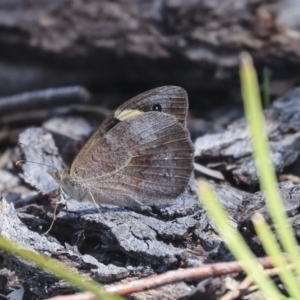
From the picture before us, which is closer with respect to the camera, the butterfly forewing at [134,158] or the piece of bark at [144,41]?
the butterfly forewing at [134,158]

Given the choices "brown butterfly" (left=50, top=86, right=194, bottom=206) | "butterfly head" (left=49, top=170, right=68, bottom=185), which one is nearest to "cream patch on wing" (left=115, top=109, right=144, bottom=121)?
"brown butterfly" (left=50, top=86, right=194, bottom=206)

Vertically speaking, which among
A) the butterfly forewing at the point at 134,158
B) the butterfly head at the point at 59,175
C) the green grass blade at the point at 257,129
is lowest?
the green grass blade at the point at 257,129

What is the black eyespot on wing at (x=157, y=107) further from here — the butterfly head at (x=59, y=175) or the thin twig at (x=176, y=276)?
the thin twig at (x=176, y=276)

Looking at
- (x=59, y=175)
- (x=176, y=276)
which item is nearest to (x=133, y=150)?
(x=59, y=175)

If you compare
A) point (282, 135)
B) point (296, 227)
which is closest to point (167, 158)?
point (282, 135)

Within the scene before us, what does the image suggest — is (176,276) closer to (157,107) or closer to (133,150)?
(133,150)

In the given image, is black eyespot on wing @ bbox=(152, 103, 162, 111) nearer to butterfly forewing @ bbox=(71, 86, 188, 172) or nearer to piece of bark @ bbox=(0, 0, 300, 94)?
butterfly forewing @ bbox=(71, 86, 188, 172)

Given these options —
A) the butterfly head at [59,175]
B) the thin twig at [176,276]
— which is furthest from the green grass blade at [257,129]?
the butterfly head at [59,175]
